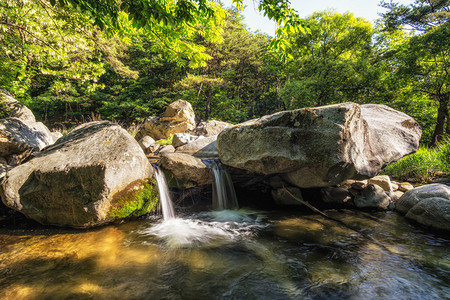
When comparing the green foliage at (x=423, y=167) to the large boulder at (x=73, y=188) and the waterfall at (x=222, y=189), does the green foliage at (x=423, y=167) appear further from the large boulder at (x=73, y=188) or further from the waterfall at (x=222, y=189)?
the large boulder at (x=73, y=188)

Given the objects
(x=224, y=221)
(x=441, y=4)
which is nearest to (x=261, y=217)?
(x=224, y=221)

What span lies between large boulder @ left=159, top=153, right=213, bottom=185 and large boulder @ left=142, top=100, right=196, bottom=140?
1030 cm

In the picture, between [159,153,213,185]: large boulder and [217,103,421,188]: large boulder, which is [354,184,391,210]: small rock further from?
[159,153,213,185]: large boulder

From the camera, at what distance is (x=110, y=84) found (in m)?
23.9

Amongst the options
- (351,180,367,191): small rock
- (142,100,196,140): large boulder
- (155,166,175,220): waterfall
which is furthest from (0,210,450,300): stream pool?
(142,100,196,140): large boulder

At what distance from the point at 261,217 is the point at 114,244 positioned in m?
3.34

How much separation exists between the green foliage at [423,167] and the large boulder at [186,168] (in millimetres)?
7318

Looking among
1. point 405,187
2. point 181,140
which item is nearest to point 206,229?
point 405,187

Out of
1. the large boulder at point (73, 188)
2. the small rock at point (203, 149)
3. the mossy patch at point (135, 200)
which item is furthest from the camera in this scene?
the small rock at point (203, 149)

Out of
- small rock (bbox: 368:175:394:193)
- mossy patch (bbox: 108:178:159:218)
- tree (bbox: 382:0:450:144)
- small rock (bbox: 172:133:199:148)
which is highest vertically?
tree (bbox: 382:0:450:144)

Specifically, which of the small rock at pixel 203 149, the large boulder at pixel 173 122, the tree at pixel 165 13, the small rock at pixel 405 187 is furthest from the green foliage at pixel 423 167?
the large boulder at pixel 173 122

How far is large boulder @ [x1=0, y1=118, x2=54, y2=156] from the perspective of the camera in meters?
5.84

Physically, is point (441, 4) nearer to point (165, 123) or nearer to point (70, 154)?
point (165, 123)

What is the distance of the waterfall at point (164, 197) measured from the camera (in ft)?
16.8
